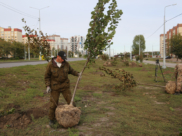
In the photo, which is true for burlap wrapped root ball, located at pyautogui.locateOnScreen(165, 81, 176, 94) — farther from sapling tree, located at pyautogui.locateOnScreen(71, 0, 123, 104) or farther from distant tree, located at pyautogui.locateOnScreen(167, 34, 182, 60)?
distant tree, located at pyautogui.locateOnScreen(167, 34, 182, 60)

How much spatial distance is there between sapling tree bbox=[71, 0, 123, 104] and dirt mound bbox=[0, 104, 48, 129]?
1.53m

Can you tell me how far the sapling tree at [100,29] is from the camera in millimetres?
4879

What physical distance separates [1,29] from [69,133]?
134m

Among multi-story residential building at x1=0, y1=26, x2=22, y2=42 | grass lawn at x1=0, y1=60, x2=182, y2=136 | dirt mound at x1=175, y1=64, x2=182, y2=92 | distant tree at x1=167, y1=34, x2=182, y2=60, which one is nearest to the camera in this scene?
grass lawn at x1=0, y1=60, x2=182, y2=136

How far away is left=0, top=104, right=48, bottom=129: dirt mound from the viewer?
4234 millimetres

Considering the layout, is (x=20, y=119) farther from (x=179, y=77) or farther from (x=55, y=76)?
(x=179, y=77)

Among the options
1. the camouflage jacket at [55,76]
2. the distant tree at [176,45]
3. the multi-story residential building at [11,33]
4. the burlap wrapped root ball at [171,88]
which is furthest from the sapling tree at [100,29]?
the multi-story residential building at [11,33]

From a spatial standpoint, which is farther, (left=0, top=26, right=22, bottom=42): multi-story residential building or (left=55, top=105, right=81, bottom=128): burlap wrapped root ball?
(left=0, top=26, right=22, bottom=42): multi-story residential building

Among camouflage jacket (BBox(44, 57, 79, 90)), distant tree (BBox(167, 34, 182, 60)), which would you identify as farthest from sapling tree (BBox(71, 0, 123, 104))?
distant tree (BBox(167, 34, 182, 60))

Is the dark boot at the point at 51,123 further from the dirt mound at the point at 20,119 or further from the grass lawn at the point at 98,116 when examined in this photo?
the dirt mound at the point at 20,119

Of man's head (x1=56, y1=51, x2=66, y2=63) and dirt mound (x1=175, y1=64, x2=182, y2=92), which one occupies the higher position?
man's head (x1=56, y1=51, x2=66, y2=63)

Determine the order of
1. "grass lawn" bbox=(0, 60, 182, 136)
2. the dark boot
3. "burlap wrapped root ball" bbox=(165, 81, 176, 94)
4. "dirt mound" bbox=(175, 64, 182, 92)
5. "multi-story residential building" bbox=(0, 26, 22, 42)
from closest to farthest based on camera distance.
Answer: "grass lawn" bbox=(0, 60, 182, 136), the dark boot, "dirt mound" bbox=(175, 64, 182, 92), "burlap wrapped root ball" bbox=(165, 81, 176, 94), "multi-story residential building" bbox=(0, 26, 22, 42)

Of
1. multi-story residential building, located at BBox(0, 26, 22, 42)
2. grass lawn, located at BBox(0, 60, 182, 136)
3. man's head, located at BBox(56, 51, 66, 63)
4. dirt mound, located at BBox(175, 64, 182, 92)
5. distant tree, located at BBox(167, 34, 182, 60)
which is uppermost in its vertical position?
multi-story residential building, located at BBox(0, 26, 22, 42)

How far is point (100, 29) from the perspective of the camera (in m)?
5.07
